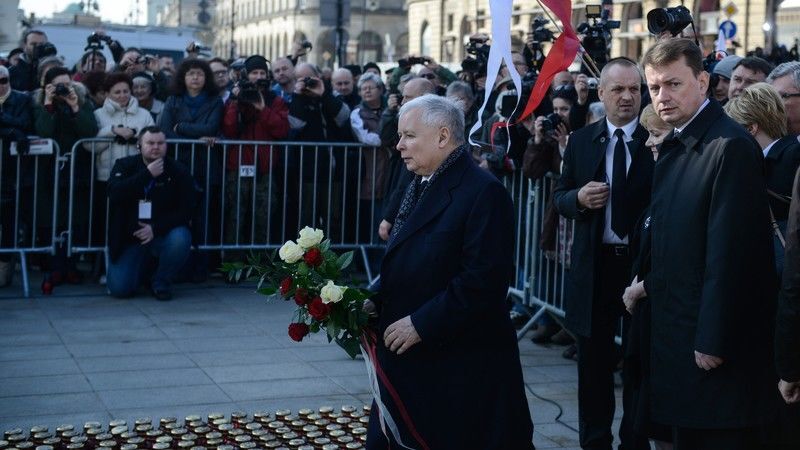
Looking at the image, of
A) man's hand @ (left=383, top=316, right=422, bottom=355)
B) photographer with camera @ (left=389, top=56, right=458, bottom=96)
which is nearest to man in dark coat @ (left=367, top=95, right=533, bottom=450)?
man's hand @ (left=383, top=316, right=422, bottom=355)

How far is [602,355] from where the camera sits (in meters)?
6.21

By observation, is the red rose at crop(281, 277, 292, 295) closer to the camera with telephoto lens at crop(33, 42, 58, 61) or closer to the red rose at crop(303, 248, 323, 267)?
the red rose at crop(303, 248, 323, 267)

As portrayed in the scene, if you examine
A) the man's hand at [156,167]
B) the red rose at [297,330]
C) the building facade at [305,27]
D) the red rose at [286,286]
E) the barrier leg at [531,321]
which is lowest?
the barrier leg at [531,321]

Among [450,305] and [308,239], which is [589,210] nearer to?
[450,305]

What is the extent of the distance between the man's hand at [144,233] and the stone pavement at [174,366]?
1.81ft

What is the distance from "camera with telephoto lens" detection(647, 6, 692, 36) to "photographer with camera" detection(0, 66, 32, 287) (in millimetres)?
6574

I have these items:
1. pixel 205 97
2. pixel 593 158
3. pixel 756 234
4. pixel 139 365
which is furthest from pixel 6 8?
pixel 756 234

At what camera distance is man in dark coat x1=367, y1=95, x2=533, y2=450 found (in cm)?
496

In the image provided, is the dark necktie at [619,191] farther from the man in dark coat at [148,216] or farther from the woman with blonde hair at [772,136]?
the man in dark coat at [148,216]

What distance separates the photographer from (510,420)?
5031 mm

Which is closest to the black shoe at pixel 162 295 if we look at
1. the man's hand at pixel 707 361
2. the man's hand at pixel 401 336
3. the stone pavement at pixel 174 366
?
the stone pavement at pixel 174 366

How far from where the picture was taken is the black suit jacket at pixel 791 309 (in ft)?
12.8

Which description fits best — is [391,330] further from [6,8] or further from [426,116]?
[6,8]

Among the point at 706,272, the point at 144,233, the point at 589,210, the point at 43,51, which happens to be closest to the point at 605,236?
the point at 589,210
